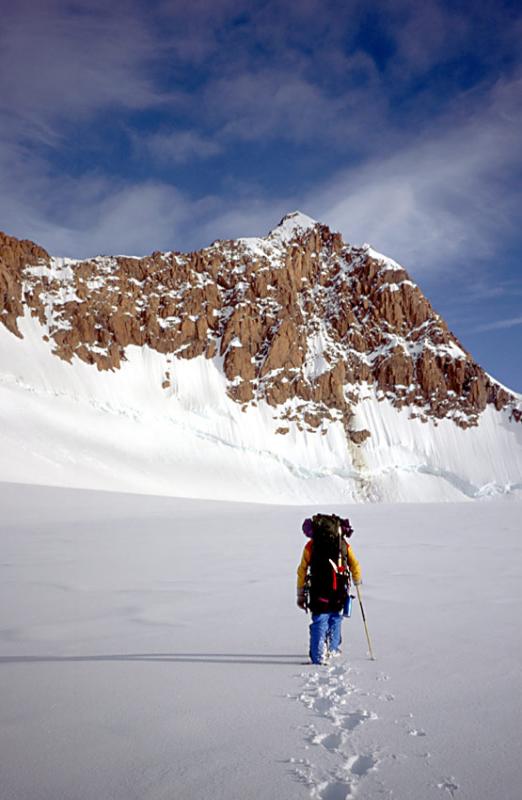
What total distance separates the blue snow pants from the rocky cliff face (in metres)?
104

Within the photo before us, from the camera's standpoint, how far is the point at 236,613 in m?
7.09

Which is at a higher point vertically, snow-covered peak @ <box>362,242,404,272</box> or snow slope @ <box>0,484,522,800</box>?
snow-covered peak @ <box>362,242,404,272</box>

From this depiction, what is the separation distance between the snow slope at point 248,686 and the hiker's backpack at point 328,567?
61cm

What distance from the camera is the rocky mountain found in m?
108

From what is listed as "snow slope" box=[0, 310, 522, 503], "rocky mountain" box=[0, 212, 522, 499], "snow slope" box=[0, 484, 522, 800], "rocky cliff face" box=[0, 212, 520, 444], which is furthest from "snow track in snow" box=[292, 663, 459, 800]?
"rocky cliff face" box=[0, 212, 520, 444]

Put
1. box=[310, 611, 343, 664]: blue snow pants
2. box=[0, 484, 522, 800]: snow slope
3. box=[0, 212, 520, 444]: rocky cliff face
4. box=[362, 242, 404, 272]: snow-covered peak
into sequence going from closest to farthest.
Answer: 1. box=[0, 484, 522, 800]: snow slope
2. box=[310, 611, 343, 664]: blue snow pants
3. box=[0, 212, 520, 444]: rocky cliff face
4. box=[362, 242, 404, 272]: snow-covered peak

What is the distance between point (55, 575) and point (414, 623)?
6981mm

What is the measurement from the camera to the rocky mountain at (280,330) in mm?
107812

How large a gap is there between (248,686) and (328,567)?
167 centimetres

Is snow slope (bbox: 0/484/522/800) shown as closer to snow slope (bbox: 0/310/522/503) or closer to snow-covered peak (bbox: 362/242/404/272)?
snow slope (bbox: 0/310/522/503)

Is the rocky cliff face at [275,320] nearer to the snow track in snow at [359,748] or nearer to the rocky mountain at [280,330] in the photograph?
the rocky mountain at [280,330]

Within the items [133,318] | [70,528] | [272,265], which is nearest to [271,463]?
[133,318]

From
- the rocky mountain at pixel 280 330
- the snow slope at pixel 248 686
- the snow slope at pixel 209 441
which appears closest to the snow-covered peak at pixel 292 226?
the rocky mountain at pixel 280 330

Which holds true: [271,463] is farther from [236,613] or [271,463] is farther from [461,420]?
[236,613]
